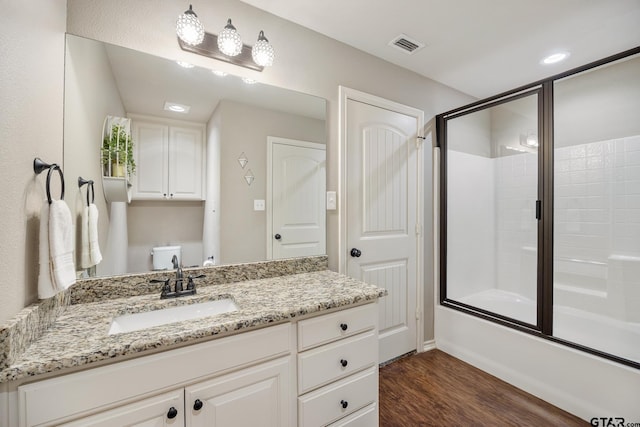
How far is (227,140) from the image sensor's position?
5.01 feet

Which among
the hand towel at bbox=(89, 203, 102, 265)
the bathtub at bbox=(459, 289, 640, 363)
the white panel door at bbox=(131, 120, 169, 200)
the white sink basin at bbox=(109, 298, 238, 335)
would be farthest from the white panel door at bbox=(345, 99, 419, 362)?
the hand towel at bbox=(89, 203, 102, 265)

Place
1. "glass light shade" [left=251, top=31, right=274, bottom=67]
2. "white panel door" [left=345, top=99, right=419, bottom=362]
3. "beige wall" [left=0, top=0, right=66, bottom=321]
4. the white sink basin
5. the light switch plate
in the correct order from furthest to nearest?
"white panel door" [left=345, top=99, right=419, bottom=362]
the light switch plate
"glass light shade" [left=251, top=31, right=274, bottom=67]
the white sink basin
"beige wall" [left=0, top=0, right=66, bottom=321]

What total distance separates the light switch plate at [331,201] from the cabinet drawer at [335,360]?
843 millimetres

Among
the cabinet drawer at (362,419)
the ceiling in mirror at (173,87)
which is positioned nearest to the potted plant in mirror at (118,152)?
the ceiling in mirror at (173,87)

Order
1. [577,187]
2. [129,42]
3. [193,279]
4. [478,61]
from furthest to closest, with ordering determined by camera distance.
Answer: [577,187] → [478,61] → [193,279] → [129,42]

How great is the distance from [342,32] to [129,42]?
1267 mm

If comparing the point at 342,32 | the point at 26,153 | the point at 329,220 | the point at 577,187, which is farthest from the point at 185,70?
the point at 577,187

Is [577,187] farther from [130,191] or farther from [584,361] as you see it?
[130,191]

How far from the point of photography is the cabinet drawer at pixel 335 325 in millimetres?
1138

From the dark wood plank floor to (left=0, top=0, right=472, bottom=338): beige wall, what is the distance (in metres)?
0.44

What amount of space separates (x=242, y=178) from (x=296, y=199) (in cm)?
38

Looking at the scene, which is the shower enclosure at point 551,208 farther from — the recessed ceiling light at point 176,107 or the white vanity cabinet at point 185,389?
the recessed ceiling light at point 176,107

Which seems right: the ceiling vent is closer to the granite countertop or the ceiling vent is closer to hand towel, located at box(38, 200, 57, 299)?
the granite countertop

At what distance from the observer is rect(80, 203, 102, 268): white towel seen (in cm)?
112
